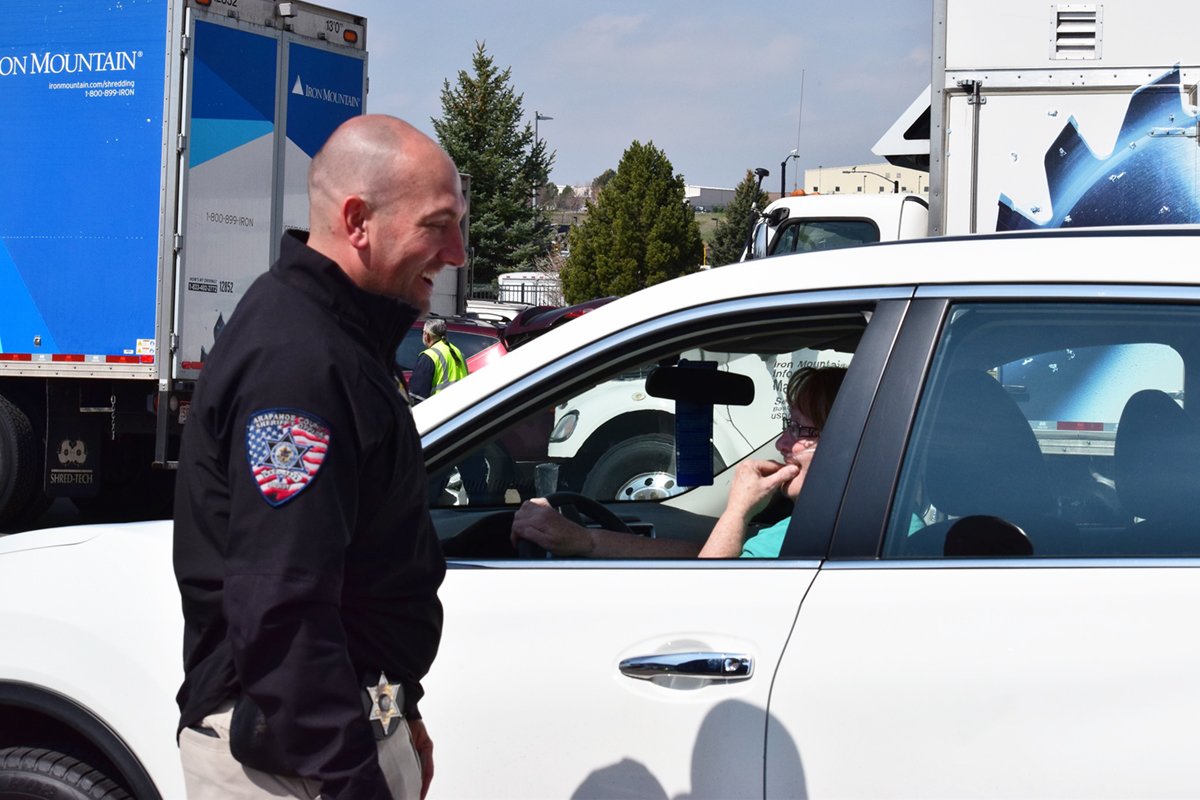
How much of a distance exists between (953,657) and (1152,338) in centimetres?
63

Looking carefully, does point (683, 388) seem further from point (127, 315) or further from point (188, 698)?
point (127, 315)

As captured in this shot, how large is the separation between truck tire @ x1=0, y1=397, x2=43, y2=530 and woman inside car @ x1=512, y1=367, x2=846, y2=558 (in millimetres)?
7277

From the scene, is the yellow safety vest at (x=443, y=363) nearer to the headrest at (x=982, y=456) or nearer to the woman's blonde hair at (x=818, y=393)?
the woman's blonde hair at (x=818, y=393)

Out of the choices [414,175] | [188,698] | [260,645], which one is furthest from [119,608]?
[414,175]

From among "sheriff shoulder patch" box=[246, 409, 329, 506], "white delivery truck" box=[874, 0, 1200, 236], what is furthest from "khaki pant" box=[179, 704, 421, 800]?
"white delivery truck" box=[874, 0, 1200, 236]

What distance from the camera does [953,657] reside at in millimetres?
2080

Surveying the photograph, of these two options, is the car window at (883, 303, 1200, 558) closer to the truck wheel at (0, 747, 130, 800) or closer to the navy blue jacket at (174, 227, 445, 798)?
the navy blue jacket at (174, 227, 445, 798)

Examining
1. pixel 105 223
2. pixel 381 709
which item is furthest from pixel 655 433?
pixel 105 223

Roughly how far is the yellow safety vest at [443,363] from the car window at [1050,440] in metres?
8.25

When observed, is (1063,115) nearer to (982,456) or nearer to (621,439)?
(621,439)

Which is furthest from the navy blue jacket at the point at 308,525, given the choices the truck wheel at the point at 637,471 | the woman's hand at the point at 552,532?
the truck wheel at the point at 637,471

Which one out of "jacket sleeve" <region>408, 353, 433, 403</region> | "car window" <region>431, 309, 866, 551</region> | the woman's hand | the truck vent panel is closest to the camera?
"car window" <region>431, 309, 866, 551</region>

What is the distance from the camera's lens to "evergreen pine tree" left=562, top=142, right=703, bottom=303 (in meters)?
46.8

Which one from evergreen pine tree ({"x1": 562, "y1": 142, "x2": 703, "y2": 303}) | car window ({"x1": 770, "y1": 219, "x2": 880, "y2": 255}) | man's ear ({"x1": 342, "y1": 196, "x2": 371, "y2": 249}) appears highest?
evergreen pine tree ({"x1": 562, "y1": 142, "x2": 703, "y2": 303})
